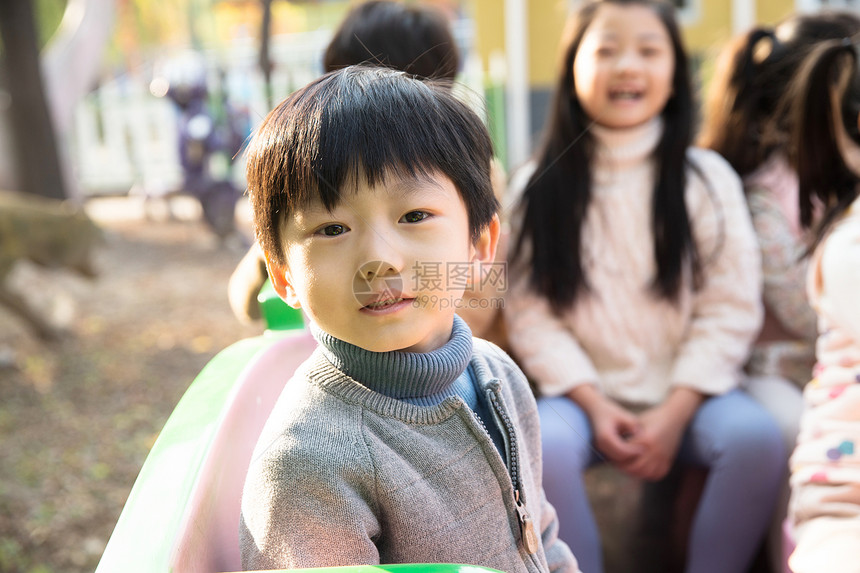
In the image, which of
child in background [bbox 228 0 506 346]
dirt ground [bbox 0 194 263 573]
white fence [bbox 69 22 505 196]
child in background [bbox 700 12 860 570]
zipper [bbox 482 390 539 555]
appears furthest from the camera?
white fence [bbox 69 22 505 196]

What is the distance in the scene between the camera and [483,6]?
593 cm

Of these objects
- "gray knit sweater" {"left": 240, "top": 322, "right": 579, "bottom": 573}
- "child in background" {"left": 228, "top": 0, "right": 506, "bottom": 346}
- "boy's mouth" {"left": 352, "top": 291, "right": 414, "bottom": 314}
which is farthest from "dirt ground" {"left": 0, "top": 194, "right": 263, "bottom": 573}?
"boy's mouth" {"left": 352, "top": 291, "right": 414, "bottom": 314}

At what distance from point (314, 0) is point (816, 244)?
736cm

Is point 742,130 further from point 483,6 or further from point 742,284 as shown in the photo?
point 483,6

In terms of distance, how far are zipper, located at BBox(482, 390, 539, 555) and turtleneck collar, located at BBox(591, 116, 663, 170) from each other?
2.29 ft

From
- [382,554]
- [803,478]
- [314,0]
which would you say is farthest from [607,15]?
[314,0]

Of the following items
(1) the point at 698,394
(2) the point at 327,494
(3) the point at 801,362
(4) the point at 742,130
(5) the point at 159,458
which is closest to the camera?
(2) the point at 327,494

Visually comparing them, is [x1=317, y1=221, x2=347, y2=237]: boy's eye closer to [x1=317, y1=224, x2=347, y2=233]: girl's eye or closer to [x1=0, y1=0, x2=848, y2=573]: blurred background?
[x1=317, y1=224, x2=347, y2=233]: girl's eye

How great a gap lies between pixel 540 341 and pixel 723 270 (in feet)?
1.09

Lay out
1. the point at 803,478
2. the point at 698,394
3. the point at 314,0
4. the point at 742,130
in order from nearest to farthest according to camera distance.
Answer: the point at 803,478, the point at 698,394, the point at 742,130, the point at 314,0

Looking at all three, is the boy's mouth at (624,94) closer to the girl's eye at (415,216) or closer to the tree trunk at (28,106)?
the girl's eye at (415,216)

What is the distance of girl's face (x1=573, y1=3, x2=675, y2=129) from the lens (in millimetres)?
1242

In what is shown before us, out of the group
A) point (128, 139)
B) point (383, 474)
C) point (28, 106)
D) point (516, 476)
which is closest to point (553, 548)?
point (516, 476)

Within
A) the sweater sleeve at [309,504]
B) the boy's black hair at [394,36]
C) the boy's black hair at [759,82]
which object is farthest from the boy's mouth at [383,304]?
the boy's black hair at [759,82]
